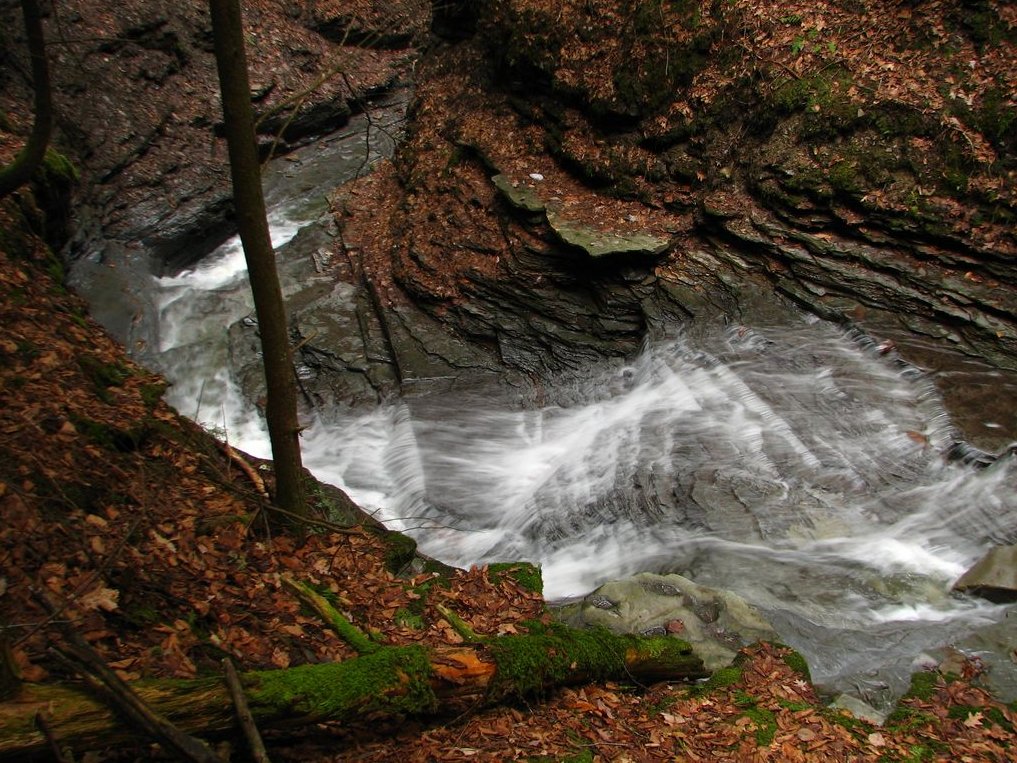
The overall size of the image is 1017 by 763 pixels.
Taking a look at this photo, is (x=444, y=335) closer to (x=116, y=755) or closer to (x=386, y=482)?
(x=386, y=482)

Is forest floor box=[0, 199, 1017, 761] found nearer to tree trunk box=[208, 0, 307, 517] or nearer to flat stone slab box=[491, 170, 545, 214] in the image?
tree trunk box=[208, 0, 307, 517]

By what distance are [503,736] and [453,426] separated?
5.89 m

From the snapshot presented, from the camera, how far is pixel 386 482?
8.88 metres

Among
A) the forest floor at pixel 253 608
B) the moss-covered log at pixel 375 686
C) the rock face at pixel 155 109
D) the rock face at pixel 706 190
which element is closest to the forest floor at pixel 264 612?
the forest floor at pixel 253 608

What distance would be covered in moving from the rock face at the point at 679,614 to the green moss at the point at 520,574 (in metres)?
0.30

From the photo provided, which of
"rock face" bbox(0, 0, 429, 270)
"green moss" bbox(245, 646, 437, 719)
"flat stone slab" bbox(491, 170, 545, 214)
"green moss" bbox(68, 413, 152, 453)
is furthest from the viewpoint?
"rock face" bbox(0, 0, 429, 270)

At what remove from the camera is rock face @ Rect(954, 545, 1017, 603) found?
5.68 m

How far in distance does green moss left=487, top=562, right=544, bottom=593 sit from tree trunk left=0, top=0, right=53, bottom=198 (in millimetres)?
5011

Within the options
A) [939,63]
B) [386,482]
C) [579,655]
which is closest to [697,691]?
[579,655]

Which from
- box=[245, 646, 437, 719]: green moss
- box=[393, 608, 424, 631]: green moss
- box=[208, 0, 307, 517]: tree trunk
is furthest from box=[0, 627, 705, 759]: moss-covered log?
box=[208, 0, 307, 517]: tree trunk

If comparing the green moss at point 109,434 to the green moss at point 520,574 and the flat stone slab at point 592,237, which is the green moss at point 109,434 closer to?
the green moss at point 520,574

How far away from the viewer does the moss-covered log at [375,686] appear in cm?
268

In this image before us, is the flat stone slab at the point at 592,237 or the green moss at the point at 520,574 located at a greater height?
the flat stone slab at the point at 592,237

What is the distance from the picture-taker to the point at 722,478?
7477 mm
